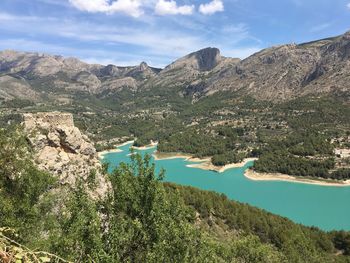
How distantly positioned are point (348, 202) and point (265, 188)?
885 inches

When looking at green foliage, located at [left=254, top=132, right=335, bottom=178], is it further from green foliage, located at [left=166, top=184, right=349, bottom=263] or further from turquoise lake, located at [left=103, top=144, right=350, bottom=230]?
green foliage, located at [left=166, top=184, right=349, bottom=263]

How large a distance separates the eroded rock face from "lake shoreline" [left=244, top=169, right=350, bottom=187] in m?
87.5

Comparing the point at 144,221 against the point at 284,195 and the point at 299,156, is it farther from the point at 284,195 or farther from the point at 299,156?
the point at 299,156

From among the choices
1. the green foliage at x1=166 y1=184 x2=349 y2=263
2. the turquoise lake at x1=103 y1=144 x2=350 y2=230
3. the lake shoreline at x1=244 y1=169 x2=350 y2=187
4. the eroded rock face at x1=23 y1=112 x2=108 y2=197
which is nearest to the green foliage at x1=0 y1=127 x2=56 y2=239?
the eroded rock face at x1=23 y1=112 x2=108 y2=197

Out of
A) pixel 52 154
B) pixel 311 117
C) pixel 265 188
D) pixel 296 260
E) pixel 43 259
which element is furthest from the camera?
pixel 311 117

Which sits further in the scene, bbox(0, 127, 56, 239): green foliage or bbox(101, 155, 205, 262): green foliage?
bbox(0, 127, 56, 239): green foliage

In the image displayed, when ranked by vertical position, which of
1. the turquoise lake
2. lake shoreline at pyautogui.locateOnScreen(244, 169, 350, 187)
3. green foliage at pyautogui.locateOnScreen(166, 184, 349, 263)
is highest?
green foliage at pyautogui.locateOnScreen(166, 184, 349, 263)

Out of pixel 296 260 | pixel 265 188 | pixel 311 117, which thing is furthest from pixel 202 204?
pixel 311 117

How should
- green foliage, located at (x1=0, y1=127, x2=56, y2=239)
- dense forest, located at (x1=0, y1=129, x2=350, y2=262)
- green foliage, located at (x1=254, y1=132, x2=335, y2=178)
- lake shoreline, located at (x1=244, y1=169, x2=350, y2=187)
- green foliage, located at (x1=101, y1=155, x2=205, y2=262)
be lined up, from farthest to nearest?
green foliage, located at (x1=254, y1=132, x2=335, y2=178), lake shoreline, located at (x1=244, y1=169, x2=350, y2=187), green foliage, located at (x1=0, y1=127, x2=56, y2=239), green foliage, located at (x1=101, y1=155, x2=205, y2=262), dense forest, located at (x1=0, y1=129, x2=350, y2=262)

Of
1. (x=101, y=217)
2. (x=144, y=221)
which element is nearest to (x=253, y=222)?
(x=101, y=217)

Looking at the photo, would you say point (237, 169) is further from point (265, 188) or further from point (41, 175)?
point (41, 175)

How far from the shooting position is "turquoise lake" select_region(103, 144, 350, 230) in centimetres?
7969

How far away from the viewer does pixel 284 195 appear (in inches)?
3812

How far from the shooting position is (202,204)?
57.2m
